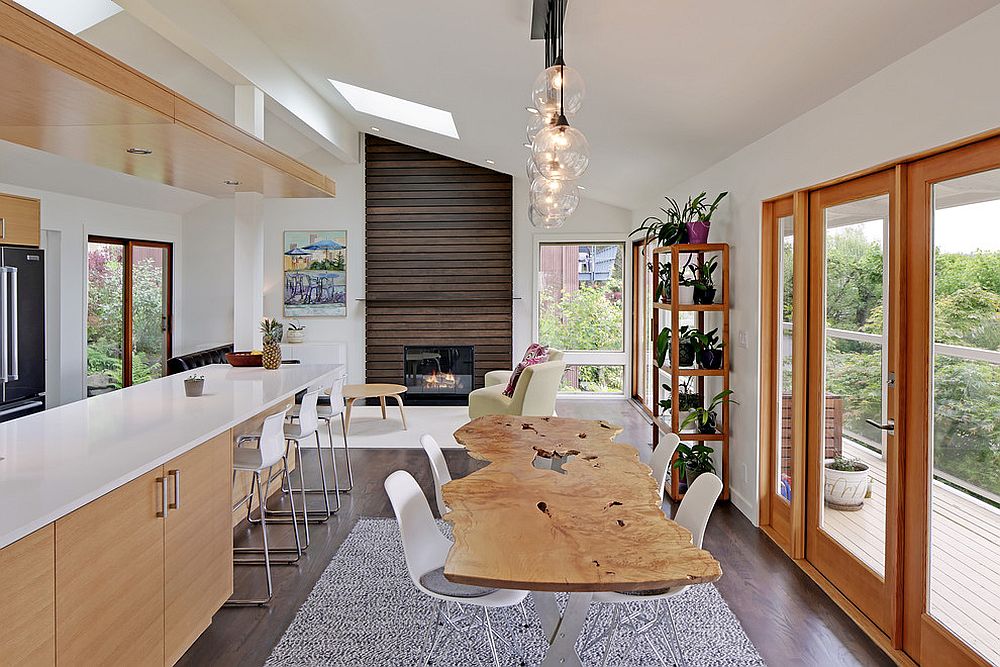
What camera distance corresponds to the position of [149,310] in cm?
802

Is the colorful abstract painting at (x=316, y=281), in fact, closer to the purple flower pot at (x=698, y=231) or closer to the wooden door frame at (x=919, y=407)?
the purple flower pot at (x=698, y=231)

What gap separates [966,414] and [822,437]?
3.82 feet

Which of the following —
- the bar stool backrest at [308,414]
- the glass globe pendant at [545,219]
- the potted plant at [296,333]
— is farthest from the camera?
the potted plant at [296,333]

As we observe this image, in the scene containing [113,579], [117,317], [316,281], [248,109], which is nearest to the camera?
[113,579]

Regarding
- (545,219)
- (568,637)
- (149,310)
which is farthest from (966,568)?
(149,310)

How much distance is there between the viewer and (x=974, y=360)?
2.30 meters

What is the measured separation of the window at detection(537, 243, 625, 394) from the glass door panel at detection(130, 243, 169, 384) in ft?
14.9

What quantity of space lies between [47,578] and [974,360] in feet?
9.09

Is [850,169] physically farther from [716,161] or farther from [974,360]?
[716,161]

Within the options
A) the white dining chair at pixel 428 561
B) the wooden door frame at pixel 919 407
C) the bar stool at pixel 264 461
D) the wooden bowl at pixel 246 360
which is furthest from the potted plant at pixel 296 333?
the wooden door frame at pixel 919 407

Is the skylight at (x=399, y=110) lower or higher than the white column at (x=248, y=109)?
higher

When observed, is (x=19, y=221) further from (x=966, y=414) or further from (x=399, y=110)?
(x=966, y=414)

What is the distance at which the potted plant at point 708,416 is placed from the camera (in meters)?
4.70

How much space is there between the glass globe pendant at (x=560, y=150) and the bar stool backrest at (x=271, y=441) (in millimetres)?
1760
